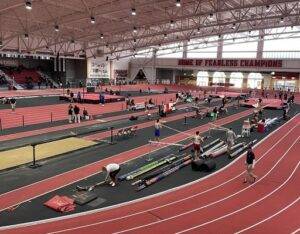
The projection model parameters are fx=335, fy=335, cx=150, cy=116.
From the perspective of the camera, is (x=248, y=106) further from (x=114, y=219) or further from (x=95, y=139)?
(x=114, y=219)

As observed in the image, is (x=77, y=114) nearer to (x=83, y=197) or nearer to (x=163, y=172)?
(x=163, y=172)

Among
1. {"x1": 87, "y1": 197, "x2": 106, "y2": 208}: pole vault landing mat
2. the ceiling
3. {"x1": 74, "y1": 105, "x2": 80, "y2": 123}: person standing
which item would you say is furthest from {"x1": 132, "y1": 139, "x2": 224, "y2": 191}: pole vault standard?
the ceiling

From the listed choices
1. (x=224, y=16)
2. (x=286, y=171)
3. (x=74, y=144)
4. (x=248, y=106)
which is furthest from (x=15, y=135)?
(x=224, y=16)

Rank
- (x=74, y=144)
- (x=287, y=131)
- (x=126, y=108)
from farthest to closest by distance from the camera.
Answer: (x=126, y=108) < (x=287, y=131) < (x=74, y=144)

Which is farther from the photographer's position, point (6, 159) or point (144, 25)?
point (144, 25)

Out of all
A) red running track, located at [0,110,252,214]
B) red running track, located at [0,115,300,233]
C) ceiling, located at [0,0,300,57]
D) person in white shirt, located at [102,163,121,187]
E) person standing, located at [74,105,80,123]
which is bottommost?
red running track, located at [0,115,300,233]

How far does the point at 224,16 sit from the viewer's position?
44.5m

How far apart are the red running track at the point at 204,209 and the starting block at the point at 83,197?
785mm

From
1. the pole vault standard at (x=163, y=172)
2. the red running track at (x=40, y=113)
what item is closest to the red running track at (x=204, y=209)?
the pole vault standard at (x=163, y=172)

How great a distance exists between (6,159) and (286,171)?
507 inches

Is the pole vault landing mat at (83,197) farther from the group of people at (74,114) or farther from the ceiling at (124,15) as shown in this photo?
the ceiling at (124,15)

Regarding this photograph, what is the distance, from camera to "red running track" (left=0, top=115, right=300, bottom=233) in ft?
31.4

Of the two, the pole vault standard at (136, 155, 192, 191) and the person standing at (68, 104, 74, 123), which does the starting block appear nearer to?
the pole vault standard at (136, 155, 192, 191)

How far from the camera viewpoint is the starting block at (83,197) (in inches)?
437
